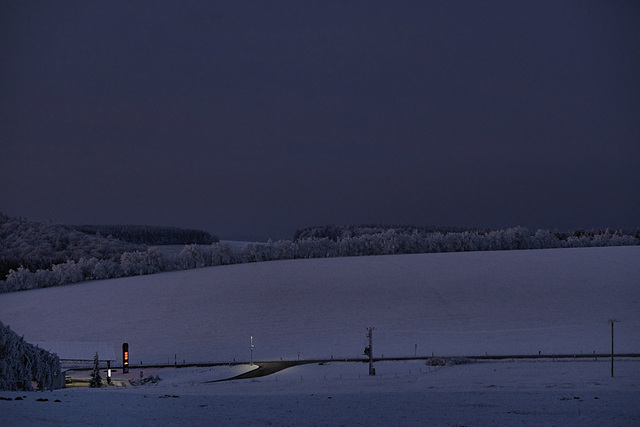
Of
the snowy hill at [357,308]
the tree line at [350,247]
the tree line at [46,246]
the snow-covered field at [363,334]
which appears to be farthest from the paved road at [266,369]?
the tree line at [46,246]

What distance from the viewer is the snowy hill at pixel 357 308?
60.6 meters

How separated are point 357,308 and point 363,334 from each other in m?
11.7

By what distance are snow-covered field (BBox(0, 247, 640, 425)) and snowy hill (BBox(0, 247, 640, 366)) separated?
0.26m

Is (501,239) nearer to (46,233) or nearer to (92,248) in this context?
(92,248)

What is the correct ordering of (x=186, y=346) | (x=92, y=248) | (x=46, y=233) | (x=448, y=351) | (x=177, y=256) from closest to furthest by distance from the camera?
1. (x=448, y=351)
2. (x=186, y=346)
3. (x=177, y=256)
4. (x=92, y=248)
5. (x=46, y=233)

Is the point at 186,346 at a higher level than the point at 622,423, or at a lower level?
lower

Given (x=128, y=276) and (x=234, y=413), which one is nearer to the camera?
(x=234, y=413)

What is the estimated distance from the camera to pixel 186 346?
64312 millimetres

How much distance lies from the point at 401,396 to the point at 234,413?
8.63 metres

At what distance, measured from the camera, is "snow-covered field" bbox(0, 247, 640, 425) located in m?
21.5

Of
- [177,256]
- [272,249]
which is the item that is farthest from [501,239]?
[177,256]

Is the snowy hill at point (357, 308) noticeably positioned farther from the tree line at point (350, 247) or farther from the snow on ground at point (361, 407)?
the snow on ground at point (361, 407)

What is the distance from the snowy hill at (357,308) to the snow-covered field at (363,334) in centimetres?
26

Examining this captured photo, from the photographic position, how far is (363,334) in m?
65.2
